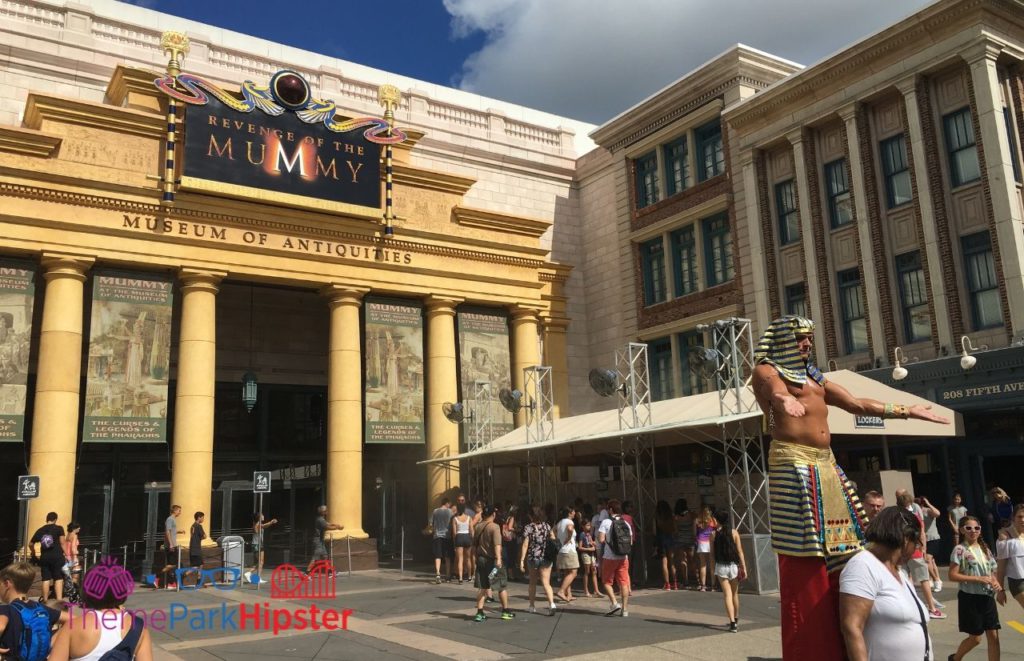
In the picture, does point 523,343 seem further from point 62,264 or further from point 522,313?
point 62,264

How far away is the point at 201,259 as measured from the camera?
2394 cm

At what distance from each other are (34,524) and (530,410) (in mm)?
14343

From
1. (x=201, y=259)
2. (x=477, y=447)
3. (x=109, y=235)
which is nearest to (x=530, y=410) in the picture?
(x=477, y=447)

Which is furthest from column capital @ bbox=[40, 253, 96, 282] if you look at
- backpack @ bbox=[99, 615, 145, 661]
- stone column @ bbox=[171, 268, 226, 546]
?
backpack @ bbox=[99, 615, 145, 661]

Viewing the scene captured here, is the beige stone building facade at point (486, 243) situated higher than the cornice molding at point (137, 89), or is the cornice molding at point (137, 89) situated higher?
the cornice molding at point (137, 89)

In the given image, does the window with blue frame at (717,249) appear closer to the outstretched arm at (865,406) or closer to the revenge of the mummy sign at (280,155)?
the revenge of the mummy sign at (280,155)

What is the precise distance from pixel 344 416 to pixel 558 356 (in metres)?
10.0

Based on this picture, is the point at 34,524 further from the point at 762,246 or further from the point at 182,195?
the point at 762,246

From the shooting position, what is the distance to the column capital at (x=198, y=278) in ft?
78.1

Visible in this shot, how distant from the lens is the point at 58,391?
21516 millimetres

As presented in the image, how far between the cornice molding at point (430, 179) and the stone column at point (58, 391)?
9.62 metres

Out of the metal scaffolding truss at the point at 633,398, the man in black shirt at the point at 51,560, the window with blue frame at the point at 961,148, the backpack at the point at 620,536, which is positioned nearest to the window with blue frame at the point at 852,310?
the window with blue frame at the point at 961,148

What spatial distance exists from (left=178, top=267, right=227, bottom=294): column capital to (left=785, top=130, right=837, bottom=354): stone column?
1690cm

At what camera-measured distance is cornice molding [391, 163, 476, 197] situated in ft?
90.3
